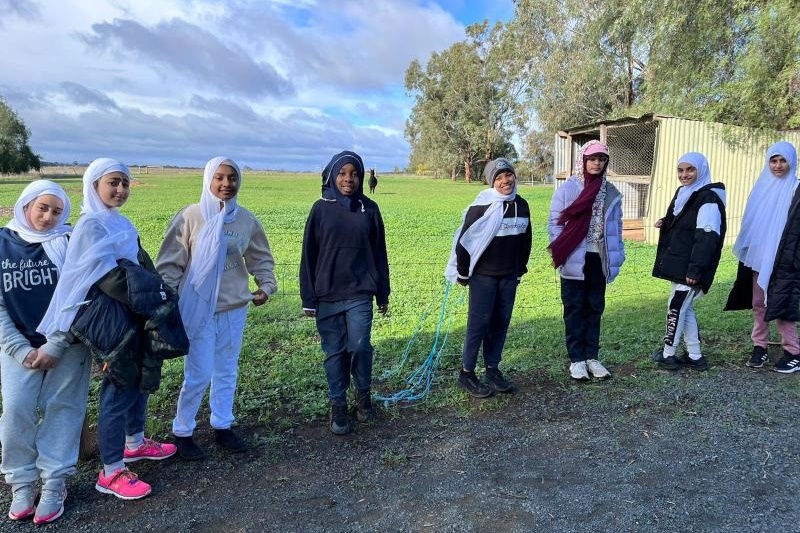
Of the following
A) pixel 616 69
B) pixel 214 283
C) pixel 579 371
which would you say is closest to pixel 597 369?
pixel 579 371

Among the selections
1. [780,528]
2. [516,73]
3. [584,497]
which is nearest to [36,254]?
[584,497]

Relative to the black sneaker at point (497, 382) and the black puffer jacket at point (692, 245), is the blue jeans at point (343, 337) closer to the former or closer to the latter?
the black sneaker at point (497, 382)

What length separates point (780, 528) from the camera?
2.74 metres

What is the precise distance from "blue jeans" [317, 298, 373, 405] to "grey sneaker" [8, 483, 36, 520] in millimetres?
1770

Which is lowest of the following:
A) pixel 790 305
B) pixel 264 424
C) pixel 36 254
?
pixel 264 424

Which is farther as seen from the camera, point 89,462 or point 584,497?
point 89,462

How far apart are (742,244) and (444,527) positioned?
4.07 meters

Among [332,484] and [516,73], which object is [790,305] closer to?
[332,484]

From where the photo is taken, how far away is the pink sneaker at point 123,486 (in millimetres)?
3021

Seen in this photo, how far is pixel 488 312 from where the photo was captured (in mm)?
4344

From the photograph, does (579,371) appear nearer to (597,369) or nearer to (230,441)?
(597,369)

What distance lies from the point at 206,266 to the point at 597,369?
3.22m

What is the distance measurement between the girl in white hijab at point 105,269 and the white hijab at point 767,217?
4920 mm

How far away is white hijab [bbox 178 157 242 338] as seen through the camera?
3330 millimetres
